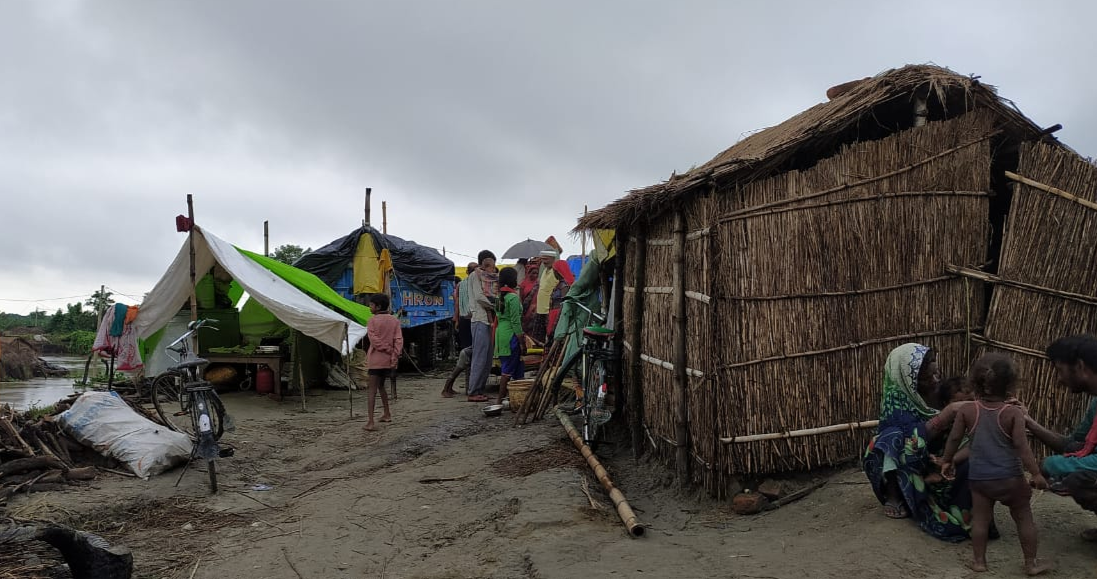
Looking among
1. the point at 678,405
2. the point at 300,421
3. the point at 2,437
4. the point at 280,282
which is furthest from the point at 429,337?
the point at 678,405

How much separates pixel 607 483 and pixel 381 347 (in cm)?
378

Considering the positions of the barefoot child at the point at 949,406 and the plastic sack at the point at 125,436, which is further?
the plastic sack at the point at 125,436

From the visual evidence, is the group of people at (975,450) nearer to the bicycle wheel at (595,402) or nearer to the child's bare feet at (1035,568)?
the child's bare feet at (1035,568)

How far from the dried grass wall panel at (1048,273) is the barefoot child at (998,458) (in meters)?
1.83

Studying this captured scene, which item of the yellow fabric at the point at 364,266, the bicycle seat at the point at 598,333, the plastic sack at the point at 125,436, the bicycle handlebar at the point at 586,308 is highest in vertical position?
the yellow fabric at the point at 364,266

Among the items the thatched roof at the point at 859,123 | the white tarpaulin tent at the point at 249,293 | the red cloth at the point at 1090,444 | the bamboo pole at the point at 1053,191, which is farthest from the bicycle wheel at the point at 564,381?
the red cloth at the point at 1090,444

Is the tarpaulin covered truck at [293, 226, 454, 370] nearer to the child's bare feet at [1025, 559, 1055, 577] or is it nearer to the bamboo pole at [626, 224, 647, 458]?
the bamboo pole at [626, 224, 647, 458]

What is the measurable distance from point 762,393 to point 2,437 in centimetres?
606

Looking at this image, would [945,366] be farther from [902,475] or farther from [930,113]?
[930,113]

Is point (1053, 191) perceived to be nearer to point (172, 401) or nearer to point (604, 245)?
point (604, 245)

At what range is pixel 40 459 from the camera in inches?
220

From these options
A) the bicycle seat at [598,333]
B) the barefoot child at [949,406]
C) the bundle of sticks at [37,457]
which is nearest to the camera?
the barefoot child at [949,406]

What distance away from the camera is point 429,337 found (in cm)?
1518

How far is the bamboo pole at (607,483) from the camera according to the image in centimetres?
426
